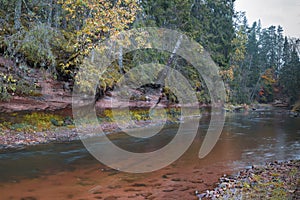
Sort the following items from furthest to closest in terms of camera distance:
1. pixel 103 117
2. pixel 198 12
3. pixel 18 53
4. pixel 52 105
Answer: pixel 198 12, pixel 103 117, pixel 52 105, pixel 18 53

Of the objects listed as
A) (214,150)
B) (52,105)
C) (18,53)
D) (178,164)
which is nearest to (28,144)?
(52,105)

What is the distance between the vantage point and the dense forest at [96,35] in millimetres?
11250

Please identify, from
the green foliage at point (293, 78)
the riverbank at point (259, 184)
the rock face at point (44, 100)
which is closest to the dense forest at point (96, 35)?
the green foliage at point (293, 78)

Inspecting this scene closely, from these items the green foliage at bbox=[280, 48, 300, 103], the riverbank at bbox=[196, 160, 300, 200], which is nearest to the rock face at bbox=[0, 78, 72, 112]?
the riverbank at bbox=[196, 160, 300, 200]

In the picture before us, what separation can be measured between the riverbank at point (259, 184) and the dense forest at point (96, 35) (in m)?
6.45

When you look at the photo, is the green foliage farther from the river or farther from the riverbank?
the riverbank

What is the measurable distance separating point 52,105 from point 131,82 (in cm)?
765

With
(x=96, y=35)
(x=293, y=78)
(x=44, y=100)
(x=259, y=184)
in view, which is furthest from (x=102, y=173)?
(x=293, y=78)

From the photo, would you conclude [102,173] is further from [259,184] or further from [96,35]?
[96,35]

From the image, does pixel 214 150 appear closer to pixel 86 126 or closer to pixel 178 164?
pixel 178 164

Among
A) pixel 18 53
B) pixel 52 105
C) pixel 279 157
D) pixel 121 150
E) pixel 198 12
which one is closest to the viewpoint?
pixel 279 157

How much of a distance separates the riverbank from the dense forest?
6446mm

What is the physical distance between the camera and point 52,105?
587 inches

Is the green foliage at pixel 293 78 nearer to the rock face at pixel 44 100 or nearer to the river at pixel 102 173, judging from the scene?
the river at pixel 102 173
